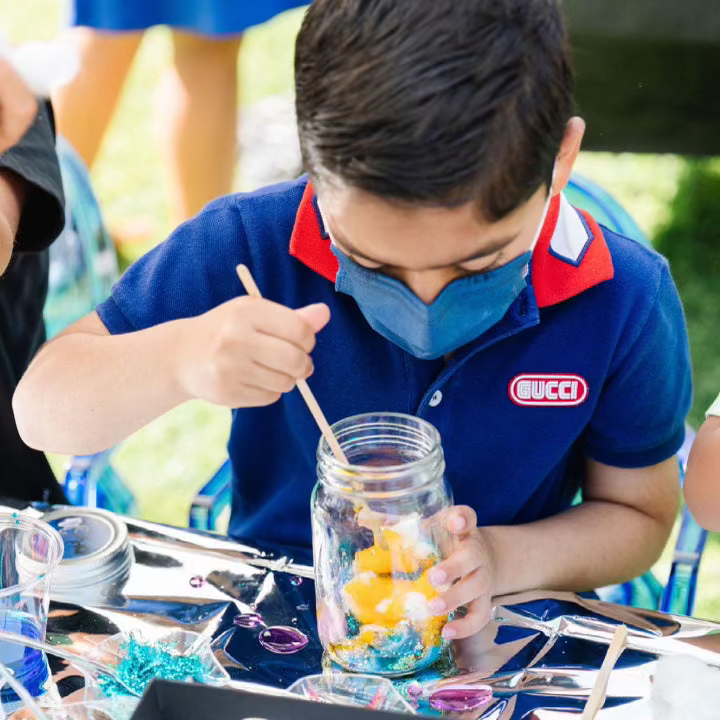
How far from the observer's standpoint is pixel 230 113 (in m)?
2.73

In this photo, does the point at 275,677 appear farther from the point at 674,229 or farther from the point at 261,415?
the point at 674,229

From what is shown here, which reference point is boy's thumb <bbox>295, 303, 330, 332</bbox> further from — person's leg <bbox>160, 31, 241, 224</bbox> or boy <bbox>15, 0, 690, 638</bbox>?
person's leg <bbox>160, 31, 241, 224</bbox>

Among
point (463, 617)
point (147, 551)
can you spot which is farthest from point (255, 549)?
point (463, 617)

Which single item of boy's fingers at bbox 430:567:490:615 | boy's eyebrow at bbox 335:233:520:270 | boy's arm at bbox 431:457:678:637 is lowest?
boy's arm at bbox 431:457:678:637

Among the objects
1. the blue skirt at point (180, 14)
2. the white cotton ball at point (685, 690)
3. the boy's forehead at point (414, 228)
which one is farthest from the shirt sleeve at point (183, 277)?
the blue skirt at point (180, 14)

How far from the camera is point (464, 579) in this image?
0.93 m

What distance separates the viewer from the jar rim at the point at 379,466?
0.85m

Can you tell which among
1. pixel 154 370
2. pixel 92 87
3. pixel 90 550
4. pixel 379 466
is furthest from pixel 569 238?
pixel 92 87

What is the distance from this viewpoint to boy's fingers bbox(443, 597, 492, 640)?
35.3 inches

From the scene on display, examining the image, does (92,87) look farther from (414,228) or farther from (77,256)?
(414,228)

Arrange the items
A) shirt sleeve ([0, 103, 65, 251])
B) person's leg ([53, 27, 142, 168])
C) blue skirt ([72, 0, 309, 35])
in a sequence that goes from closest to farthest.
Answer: shirt sleeve ([0, 103, 65, 251])
blue skirt ([72, 0, 309, 35])
person's leg ([53, 27, 142, 168])

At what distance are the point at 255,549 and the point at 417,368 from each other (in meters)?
0.26

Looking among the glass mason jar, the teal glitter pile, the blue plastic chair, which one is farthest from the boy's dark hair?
the blue plastic chair

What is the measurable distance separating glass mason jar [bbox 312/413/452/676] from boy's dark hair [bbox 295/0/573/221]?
0.75 ft
